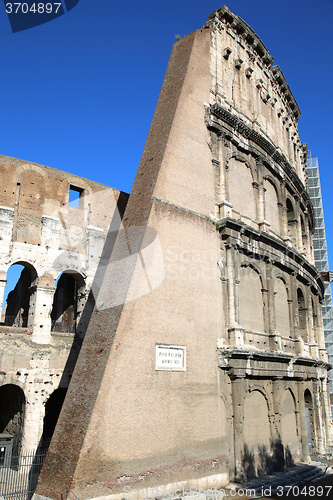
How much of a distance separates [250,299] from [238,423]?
5349 mm

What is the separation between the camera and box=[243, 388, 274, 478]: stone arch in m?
15.7

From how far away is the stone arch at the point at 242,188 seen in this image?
19438 millimetres

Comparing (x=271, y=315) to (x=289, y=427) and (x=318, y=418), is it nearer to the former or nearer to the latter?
(x=289, y=427)

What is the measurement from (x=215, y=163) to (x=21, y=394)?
40.7 feet

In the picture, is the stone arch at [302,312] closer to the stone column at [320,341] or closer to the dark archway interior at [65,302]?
the stone column at [320,341]

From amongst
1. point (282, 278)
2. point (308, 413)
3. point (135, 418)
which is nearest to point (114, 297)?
point (135, 418)

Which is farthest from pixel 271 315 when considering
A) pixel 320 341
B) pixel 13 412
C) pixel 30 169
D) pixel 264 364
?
pixel 30 169

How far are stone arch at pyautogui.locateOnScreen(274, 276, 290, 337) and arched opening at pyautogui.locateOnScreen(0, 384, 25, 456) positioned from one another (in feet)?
38.6

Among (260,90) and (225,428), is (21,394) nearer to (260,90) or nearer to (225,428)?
(225,428)

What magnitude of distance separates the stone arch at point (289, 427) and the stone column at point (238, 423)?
3528mm

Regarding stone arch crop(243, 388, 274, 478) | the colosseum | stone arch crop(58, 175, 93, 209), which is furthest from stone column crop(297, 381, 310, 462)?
stone arch crop(58, 175, 93, 209)

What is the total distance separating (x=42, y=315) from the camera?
17219mm

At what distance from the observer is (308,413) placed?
2272 centimetres

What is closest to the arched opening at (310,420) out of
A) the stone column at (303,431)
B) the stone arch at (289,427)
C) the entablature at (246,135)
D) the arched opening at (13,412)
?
the stone column at (303,431)
